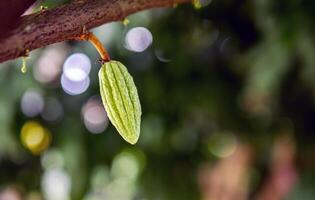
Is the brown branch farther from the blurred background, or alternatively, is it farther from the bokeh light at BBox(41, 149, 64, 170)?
the bokeh light at BBox(41, 149, 64, 170)

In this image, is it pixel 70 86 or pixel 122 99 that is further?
pixel 70 86

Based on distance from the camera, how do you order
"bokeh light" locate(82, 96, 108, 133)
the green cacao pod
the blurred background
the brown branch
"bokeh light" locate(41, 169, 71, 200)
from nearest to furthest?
the brown branch < the green cacao pod < the blurred background < "bokeh light" locate(82, 96, 108, 133) < "bokeh light" locate(41, 169, 71, 200)

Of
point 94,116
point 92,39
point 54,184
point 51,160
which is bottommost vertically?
point 54,184

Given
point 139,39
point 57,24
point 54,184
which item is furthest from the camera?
point 54,184

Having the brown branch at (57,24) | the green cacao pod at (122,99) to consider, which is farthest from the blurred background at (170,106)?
the brown branch at (57,24)

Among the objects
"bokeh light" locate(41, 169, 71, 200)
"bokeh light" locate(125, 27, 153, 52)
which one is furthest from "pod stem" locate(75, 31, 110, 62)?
"bokeh light" locate(41, 169, 71, 200)

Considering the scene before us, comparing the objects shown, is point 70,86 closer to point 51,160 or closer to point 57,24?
point 51,160

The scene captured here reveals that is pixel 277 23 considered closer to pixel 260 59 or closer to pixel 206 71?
pixel 260 59

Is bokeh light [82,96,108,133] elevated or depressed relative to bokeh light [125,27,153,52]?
depressed

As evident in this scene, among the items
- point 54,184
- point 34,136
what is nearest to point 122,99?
point 34,136
